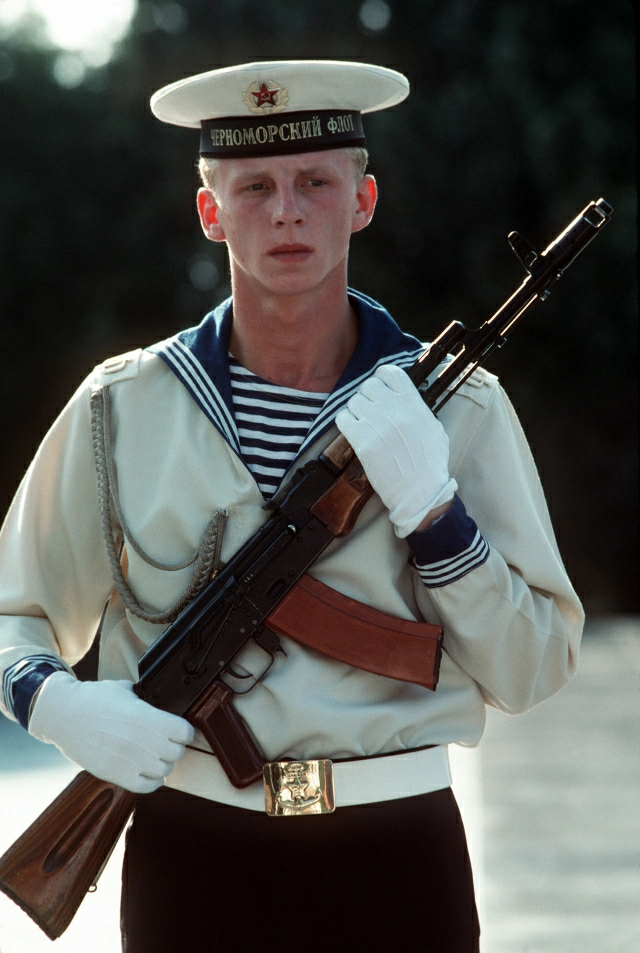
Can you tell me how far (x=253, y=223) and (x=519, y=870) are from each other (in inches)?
120

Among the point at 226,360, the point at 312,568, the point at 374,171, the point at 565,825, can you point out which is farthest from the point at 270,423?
the point at 374,171

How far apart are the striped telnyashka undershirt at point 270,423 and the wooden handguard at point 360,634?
0.22 meters

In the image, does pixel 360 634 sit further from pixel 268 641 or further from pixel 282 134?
pixel 282 134

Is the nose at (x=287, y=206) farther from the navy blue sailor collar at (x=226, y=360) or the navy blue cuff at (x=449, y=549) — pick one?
the navy blue cuff at (x=449, y=549)

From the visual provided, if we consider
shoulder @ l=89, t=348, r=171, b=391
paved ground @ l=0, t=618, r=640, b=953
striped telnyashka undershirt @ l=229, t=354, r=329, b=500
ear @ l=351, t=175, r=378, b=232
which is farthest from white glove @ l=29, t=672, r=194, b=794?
paved ground @ l=0, t=618, r=640, b=953

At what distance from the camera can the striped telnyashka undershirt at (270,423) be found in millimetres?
2420

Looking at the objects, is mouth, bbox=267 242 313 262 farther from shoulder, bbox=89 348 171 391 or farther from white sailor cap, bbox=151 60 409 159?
shoulder, bbox=89 348 171 391

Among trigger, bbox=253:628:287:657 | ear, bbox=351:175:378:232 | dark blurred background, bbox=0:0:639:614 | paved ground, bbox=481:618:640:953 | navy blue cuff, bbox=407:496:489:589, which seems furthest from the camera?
dark blurred background, bbox=0:0:639:614

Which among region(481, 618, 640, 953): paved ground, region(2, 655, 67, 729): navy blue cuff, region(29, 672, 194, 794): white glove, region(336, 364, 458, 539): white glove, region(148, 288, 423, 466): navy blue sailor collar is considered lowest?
region(481, 618, 640, 953): paved ground

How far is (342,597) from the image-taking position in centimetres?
233

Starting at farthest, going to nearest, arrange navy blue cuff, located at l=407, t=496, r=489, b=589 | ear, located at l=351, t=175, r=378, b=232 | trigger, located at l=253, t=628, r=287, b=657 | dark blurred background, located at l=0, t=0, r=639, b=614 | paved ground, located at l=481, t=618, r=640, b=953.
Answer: dark blurred background, located at l=0, t=0, r=639, b=614
paved ground, located at l=481, t=618, r=640, b=953
ear, located at l=351, t=175, r=378, b=232
trigger, located at l=253, t=628, r=287, b=657
navy blue cuff, located at l=407, t=496, r=489, b=589

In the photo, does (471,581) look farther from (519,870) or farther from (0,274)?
(0,274)

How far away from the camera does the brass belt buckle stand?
2223 millimetres

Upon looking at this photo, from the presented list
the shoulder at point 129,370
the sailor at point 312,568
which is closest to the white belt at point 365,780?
the sailor at point 312,568
